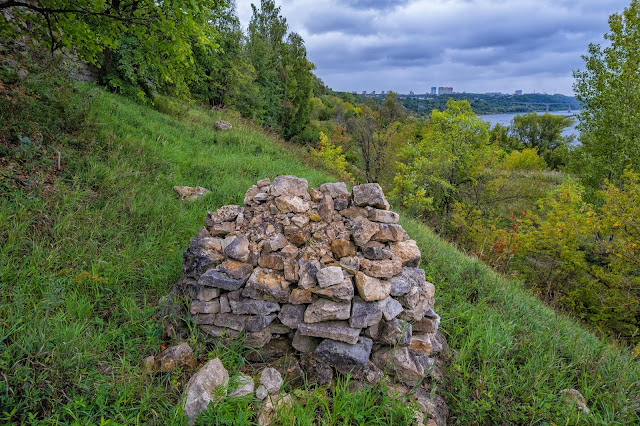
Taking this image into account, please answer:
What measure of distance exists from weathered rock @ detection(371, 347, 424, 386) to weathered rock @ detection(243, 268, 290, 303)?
104 cm

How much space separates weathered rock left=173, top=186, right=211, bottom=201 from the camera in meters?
5.36

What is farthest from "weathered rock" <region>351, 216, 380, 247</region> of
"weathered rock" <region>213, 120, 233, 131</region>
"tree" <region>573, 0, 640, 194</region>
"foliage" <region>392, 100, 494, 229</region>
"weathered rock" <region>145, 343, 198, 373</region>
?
"tree" <region>573, 0, 640, 194</region>

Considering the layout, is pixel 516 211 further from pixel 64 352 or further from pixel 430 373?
pixel 64 352

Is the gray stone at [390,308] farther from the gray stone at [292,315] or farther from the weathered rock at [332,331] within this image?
the gray stone at [292,315]

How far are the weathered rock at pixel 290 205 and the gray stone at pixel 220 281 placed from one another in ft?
3.16

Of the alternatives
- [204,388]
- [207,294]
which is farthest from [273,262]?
[204,388]

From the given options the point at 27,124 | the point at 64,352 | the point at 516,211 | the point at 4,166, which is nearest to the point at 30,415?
the point at 64,352

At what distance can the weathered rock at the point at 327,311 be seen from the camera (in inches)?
112

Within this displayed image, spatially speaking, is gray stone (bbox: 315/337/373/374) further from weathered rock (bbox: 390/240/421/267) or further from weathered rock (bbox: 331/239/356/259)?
weathered rock (bbox: 390/240/421/267)

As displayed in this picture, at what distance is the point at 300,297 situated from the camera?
2967mm

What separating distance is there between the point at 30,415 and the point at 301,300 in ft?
6.44

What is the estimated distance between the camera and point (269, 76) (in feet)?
73.4

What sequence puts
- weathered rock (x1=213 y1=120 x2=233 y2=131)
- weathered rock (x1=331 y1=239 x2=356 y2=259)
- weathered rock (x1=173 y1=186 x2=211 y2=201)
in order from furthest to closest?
weathered rock (x1=213 y1=120 x2=233 y2=131) < weathered rock (x1=173 y1=186 x2=211 y2=201) < weathered rock (x1=331 y1=239 x2=356 y2=259)

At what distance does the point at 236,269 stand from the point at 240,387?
3.41ft
